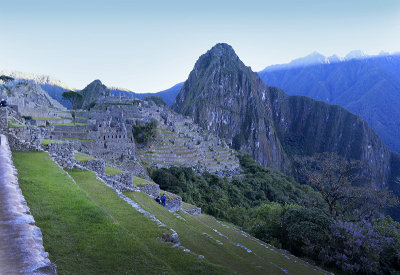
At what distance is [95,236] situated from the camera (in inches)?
252

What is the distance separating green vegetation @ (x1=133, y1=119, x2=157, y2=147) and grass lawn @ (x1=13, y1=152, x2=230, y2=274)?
46.7 meters

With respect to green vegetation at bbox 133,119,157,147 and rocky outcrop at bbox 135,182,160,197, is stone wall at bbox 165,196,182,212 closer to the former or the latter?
rocky outcrop at bbox 135,182,160,197

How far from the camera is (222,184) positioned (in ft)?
194

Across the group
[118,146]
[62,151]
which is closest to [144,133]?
[118,146]

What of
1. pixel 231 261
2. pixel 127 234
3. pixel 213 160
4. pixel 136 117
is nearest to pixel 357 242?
pixel 231 261

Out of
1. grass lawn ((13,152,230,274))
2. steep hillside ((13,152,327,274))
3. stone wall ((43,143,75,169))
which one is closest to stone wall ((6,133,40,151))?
stone wall ((43,143,75,169))

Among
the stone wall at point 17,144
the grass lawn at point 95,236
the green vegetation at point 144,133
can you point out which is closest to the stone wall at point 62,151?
the stone wall at point 17,144

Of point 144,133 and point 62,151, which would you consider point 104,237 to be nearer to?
point 62,151

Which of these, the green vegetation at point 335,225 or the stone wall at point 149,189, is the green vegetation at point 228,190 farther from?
the stone wall at point 149,189

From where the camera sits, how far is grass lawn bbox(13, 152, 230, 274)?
548 cm

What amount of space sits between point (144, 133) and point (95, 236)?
167 feet

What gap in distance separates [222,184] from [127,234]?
53352 millimetres

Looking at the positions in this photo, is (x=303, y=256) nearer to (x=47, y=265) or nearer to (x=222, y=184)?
(x=47, y=265)

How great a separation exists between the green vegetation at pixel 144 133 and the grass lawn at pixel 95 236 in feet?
153
